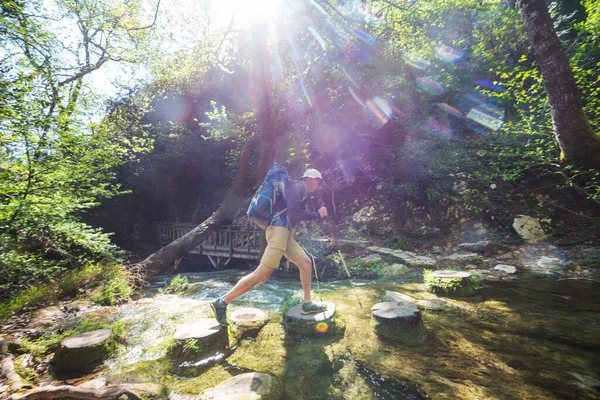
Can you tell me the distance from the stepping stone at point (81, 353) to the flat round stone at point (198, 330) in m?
0.76

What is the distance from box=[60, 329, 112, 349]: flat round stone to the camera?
2.60m

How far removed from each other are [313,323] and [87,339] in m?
2.55

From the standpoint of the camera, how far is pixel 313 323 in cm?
306

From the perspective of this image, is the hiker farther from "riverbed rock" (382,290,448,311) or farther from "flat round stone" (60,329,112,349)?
"riverbed rock" (382,290,448,311)

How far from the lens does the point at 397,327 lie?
2.86m

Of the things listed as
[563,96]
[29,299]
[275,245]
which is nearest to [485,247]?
[563,96]

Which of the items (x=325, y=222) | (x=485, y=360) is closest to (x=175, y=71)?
(x=325, y=222)

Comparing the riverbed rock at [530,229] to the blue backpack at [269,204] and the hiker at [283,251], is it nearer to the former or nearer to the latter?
the hiker at [283,251]

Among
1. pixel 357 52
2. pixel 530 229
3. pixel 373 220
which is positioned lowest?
pixel 530 229

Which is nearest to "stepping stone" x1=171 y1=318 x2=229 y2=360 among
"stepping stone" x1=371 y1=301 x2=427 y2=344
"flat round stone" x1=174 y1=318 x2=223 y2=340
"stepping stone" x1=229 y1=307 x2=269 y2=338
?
"flat round stone" x1=174 y1=318 x2=223 y2=340

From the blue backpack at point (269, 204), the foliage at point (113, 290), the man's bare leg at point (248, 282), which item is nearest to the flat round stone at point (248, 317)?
the man's bare leg at point (248, 282)

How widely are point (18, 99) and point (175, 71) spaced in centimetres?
766

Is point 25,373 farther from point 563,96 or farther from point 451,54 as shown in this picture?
point 451,54

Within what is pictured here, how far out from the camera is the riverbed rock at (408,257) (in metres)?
7.29
